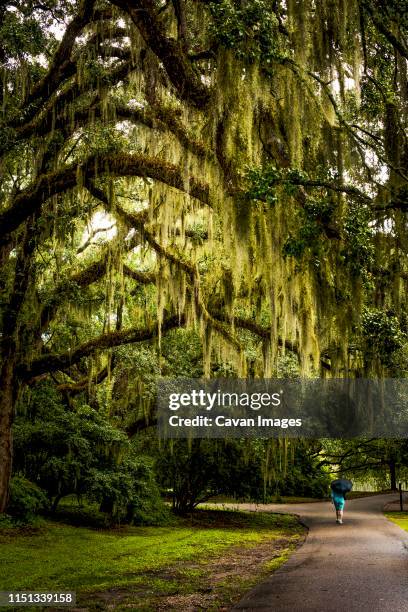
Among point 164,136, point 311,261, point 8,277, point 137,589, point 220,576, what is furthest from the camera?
point 8,277

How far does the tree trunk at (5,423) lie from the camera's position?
12.1m

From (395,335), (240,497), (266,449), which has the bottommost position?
(240,497)

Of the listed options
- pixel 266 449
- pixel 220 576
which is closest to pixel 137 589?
pixel 220 576

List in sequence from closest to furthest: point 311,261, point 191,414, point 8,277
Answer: point 311,261, point 8,277, point 191,414

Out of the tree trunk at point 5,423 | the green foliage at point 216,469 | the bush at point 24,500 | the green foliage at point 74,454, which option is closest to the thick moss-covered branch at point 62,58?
the tree trunk at point 5,423

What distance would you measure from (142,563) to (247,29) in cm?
780

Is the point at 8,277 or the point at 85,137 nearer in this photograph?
the point at 85,137

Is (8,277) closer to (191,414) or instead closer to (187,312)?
(187,312)

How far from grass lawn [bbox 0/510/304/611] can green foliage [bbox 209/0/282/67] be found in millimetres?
5609

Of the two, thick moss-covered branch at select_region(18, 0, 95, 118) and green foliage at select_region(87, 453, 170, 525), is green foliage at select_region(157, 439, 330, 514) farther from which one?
thick moss-covered branch at select_region(18, 0, 95, 118)

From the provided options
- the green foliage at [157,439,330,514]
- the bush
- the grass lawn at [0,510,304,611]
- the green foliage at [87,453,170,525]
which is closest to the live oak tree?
the bush

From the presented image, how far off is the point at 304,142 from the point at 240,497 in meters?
14.6

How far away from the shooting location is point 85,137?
9453 mm

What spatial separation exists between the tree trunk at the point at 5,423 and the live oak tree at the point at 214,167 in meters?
0.03
